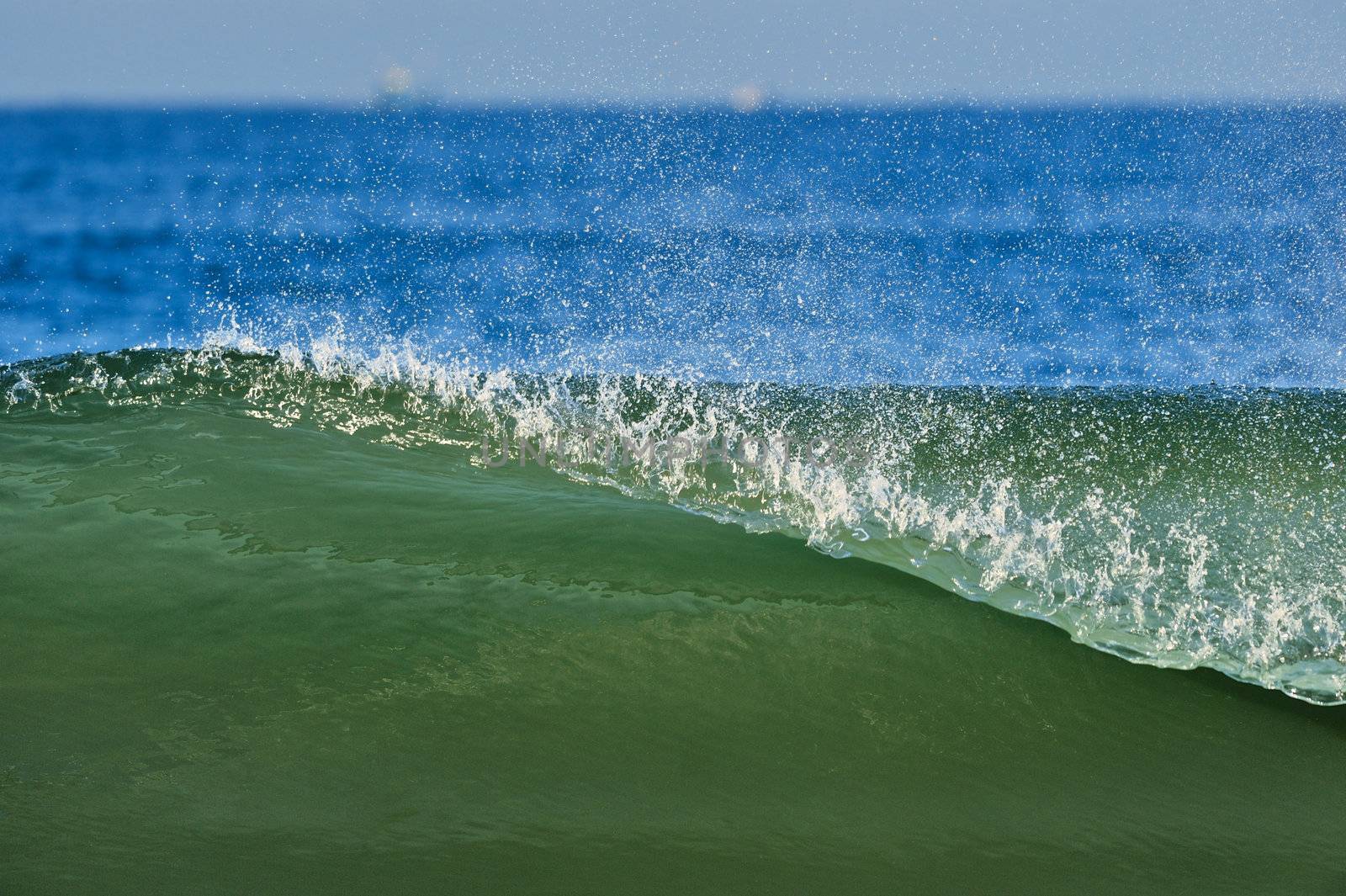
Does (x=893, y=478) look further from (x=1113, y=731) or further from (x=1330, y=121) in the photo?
(x=1330, y=121)

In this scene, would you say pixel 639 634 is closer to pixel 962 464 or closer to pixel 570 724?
pixel 570 724

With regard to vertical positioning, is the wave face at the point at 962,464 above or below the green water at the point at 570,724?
above

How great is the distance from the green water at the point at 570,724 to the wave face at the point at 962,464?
3.2 inches

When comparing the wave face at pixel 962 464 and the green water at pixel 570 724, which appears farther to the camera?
the wave face at pixel 962 464

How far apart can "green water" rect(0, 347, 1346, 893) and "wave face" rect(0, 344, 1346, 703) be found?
3.2 inches

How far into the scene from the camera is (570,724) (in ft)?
4.83

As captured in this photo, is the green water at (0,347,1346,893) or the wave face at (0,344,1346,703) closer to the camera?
the green water at (0,347,1346,893)

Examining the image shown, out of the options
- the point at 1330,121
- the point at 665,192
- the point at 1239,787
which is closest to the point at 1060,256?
the point at 1330,121

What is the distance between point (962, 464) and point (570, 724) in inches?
52.8

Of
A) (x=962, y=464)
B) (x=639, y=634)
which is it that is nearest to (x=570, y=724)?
(x=639, y=634)

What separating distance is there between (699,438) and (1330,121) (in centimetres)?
425

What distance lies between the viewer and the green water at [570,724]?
49.9 inches

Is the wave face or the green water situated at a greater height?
the wave face

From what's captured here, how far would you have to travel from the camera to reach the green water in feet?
4.16
